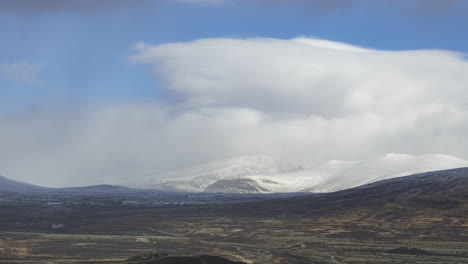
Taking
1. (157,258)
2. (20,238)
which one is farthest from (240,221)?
(157,258)

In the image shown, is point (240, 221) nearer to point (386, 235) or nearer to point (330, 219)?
point (330, 219)

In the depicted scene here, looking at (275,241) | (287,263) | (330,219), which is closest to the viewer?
(287,263)

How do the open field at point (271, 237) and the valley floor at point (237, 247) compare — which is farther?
the open field at point (271, 237)

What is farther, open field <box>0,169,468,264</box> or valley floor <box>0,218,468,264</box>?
open field <box>0,169,468,264</box>

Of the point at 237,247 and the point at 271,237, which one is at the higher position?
the point at 271,237

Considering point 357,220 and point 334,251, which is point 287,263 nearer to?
point 334,251

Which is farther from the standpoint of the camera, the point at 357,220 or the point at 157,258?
the point at 357,220

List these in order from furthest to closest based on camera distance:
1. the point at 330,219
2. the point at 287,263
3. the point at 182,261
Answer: the point at 330,219 < the point at 287,263 < the point at 182,261

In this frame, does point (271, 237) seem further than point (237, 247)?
Yes

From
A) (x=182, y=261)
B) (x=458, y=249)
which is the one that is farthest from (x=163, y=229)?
(x=182, y=261)
